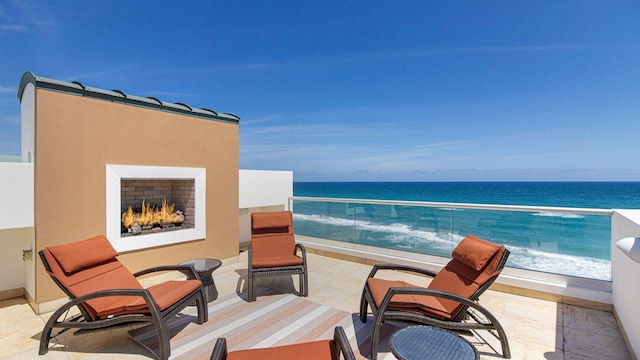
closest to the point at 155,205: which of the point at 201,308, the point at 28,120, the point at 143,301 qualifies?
the point at 28,120

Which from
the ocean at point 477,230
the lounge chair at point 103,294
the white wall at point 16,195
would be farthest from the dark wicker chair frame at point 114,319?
the ocean at point 477,230

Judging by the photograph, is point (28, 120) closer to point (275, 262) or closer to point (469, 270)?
point (275, 262)

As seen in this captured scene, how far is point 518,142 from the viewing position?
26.8 m

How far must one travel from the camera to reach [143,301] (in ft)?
9.00

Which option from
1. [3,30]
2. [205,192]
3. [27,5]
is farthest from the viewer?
[3,30]

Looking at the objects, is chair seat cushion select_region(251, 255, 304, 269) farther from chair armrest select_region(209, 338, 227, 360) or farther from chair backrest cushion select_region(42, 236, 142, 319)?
chair armrest select_region(209, 338, 227, 360)

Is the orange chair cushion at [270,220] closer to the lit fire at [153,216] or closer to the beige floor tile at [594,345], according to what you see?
the lit fire at [153,216]

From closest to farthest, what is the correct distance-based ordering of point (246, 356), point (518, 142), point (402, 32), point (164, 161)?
1. point (246, 356)
2. point (164, 161)
3. point (402, 32)
4. point (518, 142)

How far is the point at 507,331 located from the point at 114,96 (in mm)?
5982

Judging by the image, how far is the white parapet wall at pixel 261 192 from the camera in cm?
661

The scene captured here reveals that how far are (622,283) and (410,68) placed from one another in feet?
37.4

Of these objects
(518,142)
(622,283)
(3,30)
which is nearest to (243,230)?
(622,283)

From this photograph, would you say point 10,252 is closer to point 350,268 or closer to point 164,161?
point 164,161

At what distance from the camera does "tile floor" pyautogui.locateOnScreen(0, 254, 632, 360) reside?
273cm
